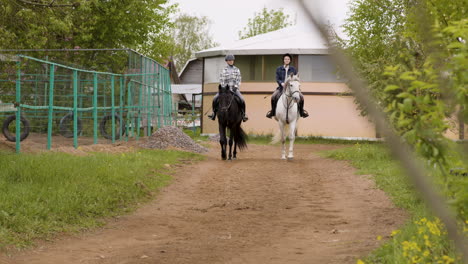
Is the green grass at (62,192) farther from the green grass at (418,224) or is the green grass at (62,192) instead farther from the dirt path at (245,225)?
the green grass at (418,224)

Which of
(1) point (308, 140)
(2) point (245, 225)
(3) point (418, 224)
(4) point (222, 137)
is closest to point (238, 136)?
(4) point (222, 137)

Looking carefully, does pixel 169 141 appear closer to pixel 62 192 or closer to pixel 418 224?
pixel 62 192

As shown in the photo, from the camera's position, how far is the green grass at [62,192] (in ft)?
26.0

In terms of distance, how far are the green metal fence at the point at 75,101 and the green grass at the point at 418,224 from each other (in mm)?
6822

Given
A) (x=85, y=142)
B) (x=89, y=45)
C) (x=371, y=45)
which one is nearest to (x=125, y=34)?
(x=89, y=45)

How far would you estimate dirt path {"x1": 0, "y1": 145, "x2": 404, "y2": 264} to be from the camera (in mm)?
6980

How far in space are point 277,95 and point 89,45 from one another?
17551mm

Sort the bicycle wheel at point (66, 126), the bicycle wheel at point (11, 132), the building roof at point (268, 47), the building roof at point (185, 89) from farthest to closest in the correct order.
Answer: the building roof at point (185, 89) < the building roof at point (268, 47) < the bicycle wheel at point (66, 126) < the bicycle wheel at point (11, 132)

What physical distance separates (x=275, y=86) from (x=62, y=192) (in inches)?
953

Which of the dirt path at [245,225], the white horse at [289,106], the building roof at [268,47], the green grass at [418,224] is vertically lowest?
the dirt path at [245,225]

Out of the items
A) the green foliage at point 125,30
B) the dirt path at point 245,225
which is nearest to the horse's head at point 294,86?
the dirt path at point 245,225

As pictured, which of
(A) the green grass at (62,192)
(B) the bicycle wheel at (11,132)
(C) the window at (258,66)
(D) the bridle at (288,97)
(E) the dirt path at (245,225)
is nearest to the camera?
(E) the dirt path at (245,225)

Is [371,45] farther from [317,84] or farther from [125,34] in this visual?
[125,34]

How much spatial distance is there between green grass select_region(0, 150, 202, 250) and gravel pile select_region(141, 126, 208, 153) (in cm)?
696
